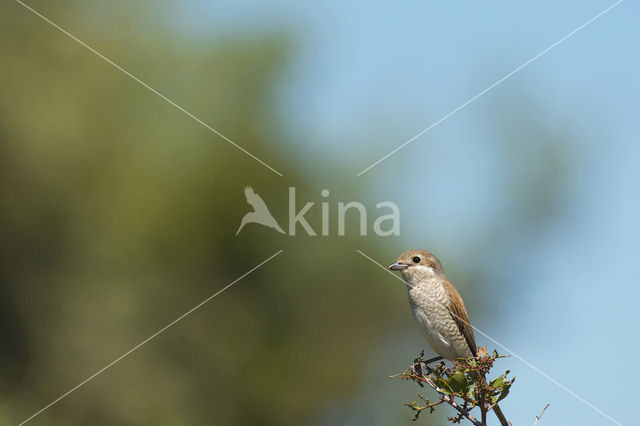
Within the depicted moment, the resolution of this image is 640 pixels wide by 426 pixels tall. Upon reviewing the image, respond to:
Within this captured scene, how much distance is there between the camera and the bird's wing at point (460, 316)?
637cm

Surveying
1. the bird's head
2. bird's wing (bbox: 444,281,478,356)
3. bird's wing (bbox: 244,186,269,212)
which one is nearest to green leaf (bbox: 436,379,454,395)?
the bird's head

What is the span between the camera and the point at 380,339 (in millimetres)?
20844

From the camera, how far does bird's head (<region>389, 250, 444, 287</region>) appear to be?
622 cm

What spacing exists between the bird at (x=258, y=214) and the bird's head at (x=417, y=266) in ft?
50.1

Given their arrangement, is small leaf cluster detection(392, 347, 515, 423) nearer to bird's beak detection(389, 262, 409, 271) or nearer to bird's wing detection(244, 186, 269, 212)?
bird's beak detection(389, 262, 409, 271)

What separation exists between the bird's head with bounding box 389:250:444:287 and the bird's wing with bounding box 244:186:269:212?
1539 centimetres

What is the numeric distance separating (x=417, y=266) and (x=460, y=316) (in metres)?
0.56

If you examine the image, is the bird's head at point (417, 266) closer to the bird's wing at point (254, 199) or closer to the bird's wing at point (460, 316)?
the bird's wing at point (460, 316)

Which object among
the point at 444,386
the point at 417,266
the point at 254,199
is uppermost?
the point at 444,386

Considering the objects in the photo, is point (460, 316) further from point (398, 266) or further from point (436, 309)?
point (398, 266)

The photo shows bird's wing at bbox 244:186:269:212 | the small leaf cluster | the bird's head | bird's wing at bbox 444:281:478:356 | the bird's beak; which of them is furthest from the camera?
bird's wing at bbox 244:186:269:212

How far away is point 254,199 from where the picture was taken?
21828 millimetres

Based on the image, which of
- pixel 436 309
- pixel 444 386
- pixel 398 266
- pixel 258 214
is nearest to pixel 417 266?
pixel 398 266

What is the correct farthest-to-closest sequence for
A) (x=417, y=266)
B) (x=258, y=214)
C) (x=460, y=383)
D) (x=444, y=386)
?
(x=258, y=214), (x=417, y=266), (x=444, y=386), (x=460, y=383)
